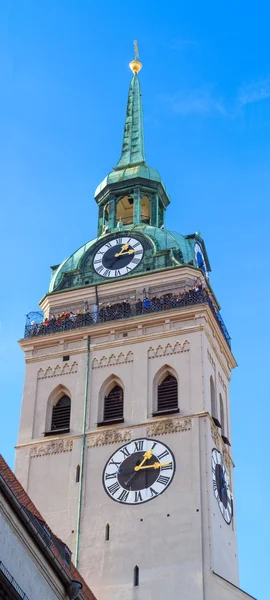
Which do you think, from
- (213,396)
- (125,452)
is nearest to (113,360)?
(213,396)

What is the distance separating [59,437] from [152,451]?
2.99 m

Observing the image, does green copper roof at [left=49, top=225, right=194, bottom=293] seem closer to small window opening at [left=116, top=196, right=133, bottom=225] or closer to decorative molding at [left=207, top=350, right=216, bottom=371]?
small window opening at [left=116, top=196, right=133, bottom=225]

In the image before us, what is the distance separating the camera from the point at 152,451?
32438 mm

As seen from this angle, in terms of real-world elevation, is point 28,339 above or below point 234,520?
above

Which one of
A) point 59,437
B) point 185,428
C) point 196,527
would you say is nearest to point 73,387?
point 59,437

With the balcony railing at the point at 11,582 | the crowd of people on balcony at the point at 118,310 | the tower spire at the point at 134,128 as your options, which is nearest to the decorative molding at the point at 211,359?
the crowd of people on balcony at the point at 118,310

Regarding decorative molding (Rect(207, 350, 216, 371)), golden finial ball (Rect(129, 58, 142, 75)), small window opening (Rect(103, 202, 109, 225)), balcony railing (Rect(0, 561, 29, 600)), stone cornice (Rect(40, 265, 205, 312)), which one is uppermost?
golden finial ball (Rect(129, 58, 142, 75))

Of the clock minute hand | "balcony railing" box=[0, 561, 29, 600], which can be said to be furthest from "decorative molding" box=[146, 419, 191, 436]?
"balcony railing" box=[0, 561, 29, 600]

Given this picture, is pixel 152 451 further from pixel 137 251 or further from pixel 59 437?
pixel 137 251

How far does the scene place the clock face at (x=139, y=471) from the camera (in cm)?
3177

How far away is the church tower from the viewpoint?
30750 mm

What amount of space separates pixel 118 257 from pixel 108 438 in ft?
23.1

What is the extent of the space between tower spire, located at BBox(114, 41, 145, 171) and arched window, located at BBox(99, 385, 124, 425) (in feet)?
35.6

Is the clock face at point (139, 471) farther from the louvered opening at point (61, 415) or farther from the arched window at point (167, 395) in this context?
the louvered opening at point (61, 415)
